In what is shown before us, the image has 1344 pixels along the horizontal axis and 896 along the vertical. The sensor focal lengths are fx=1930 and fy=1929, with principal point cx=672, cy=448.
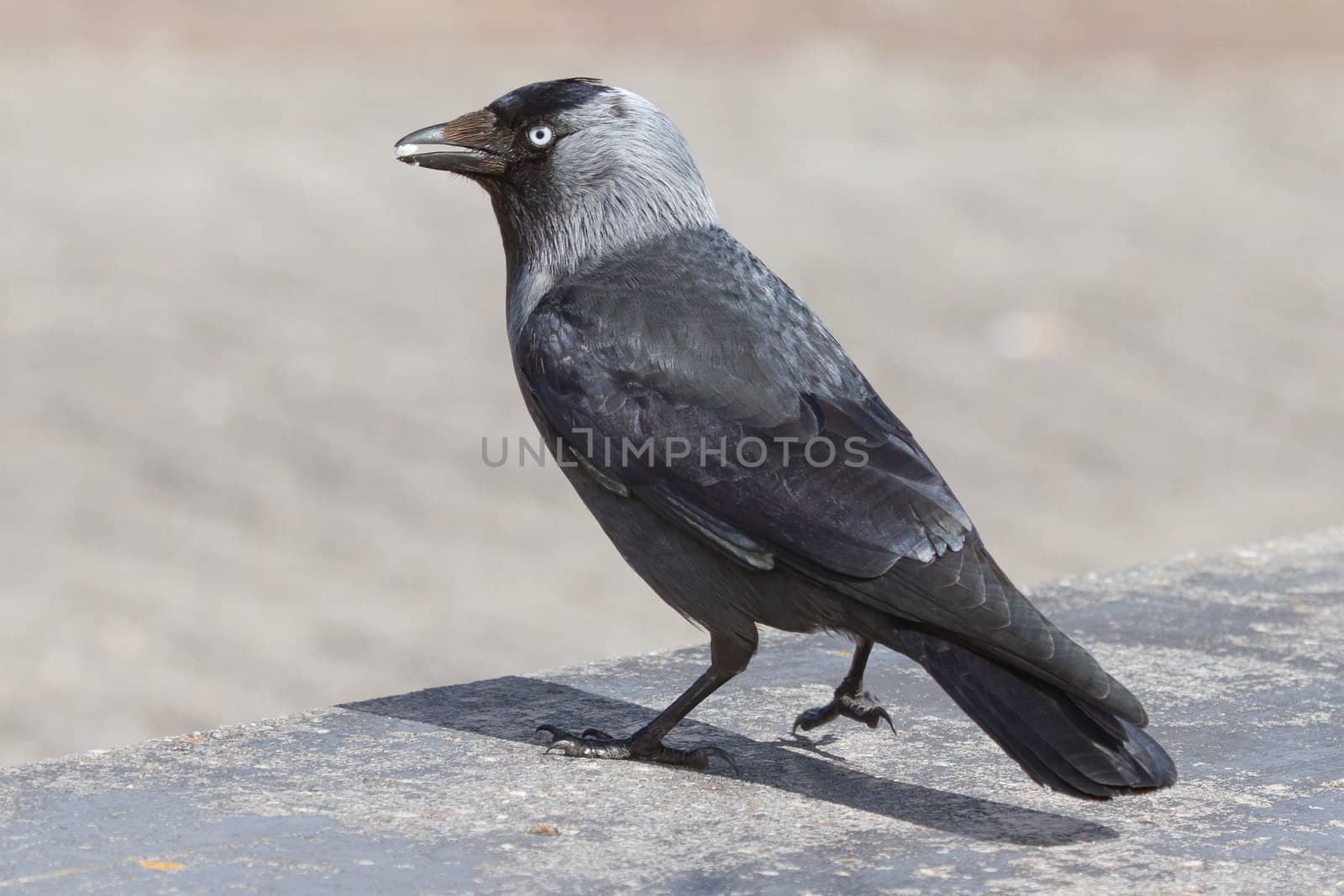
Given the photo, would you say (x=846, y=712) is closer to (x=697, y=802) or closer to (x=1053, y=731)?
(x=697, y=802)

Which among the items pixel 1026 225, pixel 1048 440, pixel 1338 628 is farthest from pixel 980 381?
Answer: pixel 1338 628

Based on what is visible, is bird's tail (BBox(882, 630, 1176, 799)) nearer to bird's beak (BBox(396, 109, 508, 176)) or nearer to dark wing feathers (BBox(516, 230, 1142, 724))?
dark wing feathers (BBox(516, 230, 1142, 724))

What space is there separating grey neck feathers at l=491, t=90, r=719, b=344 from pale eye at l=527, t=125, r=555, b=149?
28 millimetres

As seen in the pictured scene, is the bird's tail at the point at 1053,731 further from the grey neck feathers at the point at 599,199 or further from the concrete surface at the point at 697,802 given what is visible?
the grey neck feathers at the point at 599,199

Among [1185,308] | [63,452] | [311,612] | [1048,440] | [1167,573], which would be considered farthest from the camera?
[1185,308]

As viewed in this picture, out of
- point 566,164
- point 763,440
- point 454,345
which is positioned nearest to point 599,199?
point 566,164

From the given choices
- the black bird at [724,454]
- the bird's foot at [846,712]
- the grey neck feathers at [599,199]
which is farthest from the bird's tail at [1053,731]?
the grey neck feathers at [599,199]

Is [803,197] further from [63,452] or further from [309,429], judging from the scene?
[63,452]

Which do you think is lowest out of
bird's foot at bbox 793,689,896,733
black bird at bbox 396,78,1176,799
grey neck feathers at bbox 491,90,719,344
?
bird's foot at bbox 793,689,896,733

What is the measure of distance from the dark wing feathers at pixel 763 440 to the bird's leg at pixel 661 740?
32 centimetres

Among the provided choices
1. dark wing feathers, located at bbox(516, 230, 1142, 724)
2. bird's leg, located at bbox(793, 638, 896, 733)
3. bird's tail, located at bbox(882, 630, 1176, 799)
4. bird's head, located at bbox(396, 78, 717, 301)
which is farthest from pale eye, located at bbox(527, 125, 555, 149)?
bird's tail, located at bbox(882, 630, 1176, 799)

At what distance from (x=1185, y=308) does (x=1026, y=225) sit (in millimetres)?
2019

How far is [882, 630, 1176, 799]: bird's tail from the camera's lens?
10.3 feet

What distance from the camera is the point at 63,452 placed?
32.7 ft
